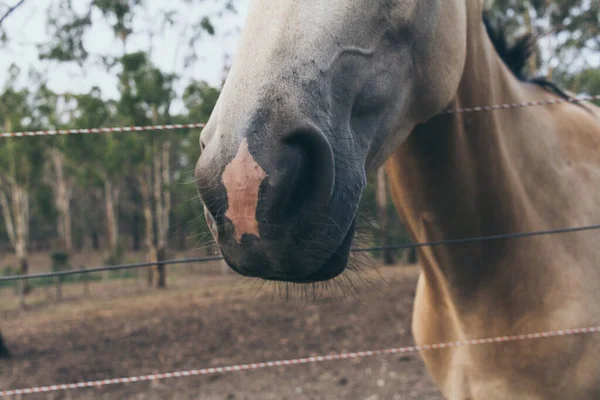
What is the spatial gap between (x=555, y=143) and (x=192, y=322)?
23.7 feet

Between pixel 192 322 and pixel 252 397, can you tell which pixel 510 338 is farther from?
pixel 192 322

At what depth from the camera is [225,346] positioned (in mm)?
6625

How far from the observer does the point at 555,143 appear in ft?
6.05

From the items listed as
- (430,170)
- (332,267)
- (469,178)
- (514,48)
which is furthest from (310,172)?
(514,48)

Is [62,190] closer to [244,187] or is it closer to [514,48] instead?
[514,48]

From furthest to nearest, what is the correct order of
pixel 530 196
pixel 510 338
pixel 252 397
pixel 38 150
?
1. pixel 38 150
2. pixel 252 397
3. pixel 530 196
4. pixel 510 338

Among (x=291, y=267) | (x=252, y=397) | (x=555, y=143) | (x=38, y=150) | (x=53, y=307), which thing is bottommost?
(x=53, y=307)

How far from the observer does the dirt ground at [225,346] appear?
518 cm

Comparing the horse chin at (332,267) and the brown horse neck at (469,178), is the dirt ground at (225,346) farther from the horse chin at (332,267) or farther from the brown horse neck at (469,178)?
the horse chin at (332,267)

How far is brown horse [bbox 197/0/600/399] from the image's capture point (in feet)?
3.10

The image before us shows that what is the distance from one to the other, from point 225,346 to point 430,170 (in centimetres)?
566

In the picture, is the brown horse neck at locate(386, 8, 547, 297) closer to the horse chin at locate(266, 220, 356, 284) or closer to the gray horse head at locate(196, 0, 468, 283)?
the gray horse head at locate(196, 0, 468, 283)

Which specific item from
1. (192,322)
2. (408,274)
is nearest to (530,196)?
(192,322)

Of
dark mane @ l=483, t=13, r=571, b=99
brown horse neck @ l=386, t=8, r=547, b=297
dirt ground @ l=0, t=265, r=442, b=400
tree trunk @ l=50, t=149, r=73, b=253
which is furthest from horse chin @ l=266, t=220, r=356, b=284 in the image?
tree trunk @ l=50, t=149, r=73, b=253
